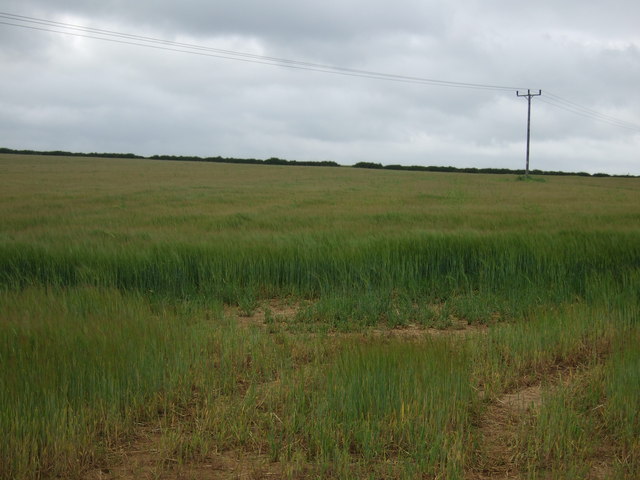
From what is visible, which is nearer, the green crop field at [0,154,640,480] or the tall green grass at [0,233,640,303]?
the green crop field at [0,154,640,480]

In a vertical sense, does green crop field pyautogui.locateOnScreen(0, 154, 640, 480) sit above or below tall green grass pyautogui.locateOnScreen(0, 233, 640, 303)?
below

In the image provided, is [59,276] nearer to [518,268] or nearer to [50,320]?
[50,320]

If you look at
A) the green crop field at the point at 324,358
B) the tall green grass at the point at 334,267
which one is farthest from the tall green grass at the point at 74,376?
the tall green grass at the point at 334,267

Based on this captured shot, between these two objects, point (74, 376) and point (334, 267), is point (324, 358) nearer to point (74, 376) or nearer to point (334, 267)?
point (74, 376)

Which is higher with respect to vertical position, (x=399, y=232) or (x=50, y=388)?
(x=399, y=232)

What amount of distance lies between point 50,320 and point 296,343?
95.8 inches

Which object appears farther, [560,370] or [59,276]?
[59,276]

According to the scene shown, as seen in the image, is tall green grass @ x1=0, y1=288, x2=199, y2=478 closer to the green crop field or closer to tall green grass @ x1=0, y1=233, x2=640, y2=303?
the green crop field

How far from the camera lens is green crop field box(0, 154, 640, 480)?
3451 millimetres

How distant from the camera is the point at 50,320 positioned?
5570 mm

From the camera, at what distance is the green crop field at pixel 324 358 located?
3451 mm

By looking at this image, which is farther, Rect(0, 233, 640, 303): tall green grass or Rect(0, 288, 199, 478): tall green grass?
Rect(0, 233, 640, 303): tall green grass

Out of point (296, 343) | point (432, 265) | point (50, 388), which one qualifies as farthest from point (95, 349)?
point (432, 265)

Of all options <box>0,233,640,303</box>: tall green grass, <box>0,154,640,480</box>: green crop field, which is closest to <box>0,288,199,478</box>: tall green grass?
<box>0,154,640,480</box>: green crop field
